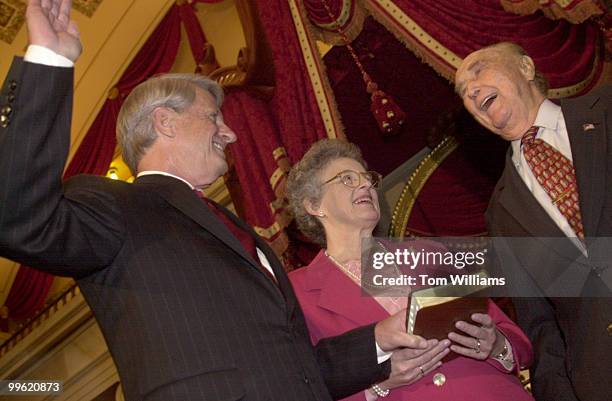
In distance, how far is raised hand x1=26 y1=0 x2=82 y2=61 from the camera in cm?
172

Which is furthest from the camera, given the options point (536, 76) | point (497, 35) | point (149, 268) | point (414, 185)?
point (414, 185)

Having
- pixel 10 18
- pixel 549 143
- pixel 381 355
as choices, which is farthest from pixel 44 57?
pixel 10 18

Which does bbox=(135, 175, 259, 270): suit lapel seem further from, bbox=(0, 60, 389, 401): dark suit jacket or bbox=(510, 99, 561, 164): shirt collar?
bbox=(510, 99, 561, 164): shirt collar

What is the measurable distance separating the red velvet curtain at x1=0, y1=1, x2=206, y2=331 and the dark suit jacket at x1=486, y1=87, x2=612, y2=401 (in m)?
4.25

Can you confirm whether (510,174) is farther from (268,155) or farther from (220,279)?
(268,155)

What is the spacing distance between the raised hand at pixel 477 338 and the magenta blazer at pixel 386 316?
11 cm

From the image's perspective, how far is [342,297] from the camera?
9.02ft

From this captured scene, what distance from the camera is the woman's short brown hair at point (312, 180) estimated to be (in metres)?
3.21

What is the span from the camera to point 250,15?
18.9ft

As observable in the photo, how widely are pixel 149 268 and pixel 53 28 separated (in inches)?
22.7

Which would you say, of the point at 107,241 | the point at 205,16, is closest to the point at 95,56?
the point at 205,16

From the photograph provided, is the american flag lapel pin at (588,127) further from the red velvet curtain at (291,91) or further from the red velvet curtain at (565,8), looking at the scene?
the red velvet curtain at (291,91)

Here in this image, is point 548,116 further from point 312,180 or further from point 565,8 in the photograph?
point 565,8

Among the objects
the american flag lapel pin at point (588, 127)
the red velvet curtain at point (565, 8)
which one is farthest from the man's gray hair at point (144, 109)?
the red velvet curtain at point (565, 8)
